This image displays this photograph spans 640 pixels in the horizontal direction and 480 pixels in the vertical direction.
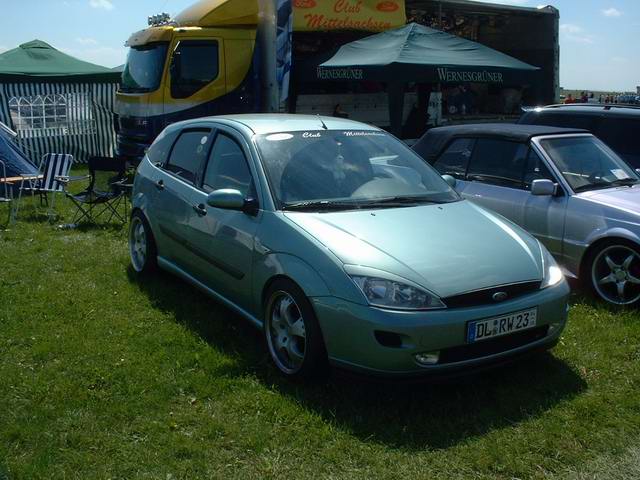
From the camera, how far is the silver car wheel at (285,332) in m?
4.17

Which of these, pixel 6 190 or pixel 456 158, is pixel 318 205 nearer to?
pixel 456 158

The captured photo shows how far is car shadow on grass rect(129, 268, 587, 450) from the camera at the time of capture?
369cm

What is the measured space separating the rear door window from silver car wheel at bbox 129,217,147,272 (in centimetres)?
Result: 307

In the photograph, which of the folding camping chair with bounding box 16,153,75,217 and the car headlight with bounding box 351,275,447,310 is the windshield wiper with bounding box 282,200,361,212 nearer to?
the car headlight with bounding box 351,275,447,310

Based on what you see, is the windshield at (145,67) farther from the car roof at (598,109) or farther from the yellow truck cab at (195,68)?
the car roof at (598,109)

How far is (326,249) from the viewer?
13.1ft

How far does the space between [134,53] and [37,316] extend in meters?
8.41

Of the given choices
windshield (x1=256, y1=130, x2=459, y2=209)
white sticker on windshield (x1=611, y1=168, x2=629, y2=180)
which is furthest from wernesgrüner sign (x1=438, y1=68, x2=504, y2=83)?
windshield (x1=256, y1=130, x2=459, y2=209)

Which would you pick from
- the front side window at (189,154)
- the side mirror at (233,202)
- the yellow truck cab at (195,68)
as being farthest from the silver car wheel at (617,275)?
the yellow truck cab at (195,68)

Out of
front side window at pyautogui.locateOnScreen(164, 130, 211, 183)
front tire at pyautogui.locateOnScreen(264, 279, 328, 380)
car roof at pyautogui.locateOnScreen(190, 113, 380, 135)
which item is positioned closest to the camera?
front tire at pyautogui.locateOnScreen(264, 279, 328, 380)

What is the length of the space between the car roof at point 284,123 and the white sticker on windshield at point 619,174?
2.41 meters

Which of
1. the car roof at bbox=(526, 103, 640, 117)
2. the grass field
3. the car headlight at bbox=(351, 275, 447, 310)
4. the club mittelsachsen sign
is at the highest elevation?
the club mittelsachsen sign

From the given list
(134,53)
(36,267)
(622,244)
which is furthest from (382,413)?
(134,53)

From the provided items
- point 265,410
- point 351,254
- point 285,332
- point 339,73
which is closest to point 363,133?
point 351,254
